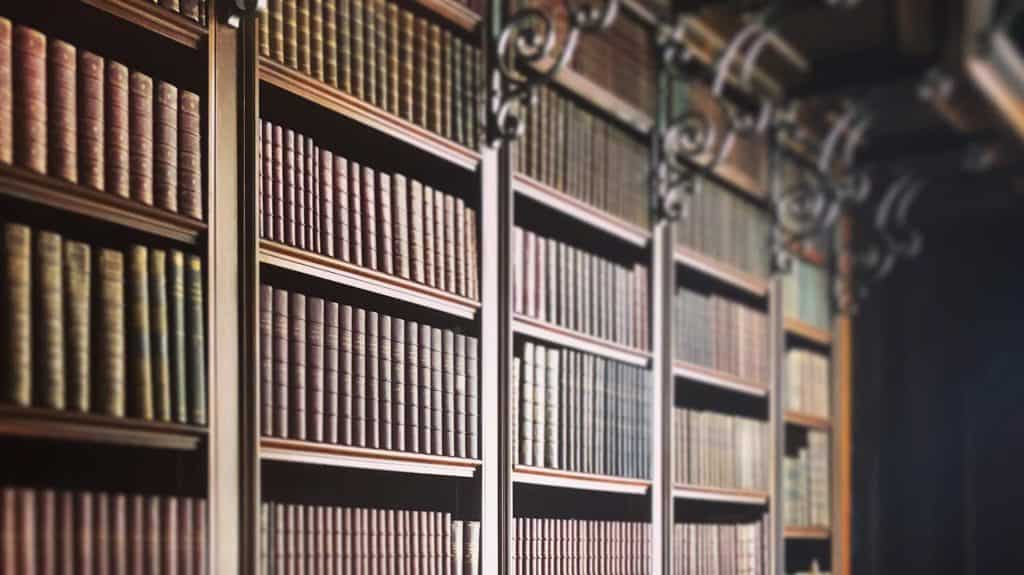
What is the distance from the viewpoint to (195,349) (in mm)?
1991

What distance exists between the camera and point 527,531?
2.79m

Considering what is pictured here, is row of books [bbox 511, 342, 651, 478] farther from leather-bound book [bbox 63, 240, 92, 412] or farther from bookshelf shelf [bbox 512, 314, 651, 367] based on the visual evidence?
leather-bound book [bbox 63, 240, 92, 412]

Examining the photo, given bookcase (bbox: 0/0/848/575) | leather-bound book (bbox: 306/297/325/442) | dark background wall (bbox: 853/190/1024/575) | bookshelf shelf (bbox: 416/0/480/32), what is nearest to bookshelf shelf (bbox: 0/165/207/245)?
bookcase (bbox: 0/0/848/575)

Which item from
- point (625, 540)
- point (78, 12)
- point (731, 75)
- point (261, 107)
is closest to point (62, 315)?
point (78, 12)

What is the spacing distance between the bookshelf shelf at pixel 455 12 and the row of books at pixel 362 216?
0.35 m

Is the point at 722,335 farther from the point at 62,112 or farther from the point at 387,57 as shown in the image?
the point at 62,112

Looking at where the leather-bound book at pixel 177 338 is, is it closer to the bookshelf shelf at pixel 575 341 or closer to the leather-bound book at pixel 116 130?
the leather-bound book at pixel 116 130

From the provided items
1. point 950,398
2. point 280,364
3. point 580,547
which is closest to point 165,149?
point 280,364

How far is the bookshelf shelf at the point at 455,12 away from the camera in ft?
8.78

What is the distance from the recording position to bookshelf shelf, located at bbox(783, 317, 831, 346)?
4.47 meters

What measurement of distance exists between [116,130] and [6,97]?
0.59ft

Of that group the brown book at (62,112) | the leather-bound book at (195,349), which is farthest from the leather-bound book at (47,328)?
the leather-bound book at (195,349)

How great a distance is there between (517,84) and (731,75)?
5.32 ft

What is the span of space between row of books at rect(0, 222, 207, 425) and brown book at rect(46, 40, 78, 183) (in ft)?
0.32
